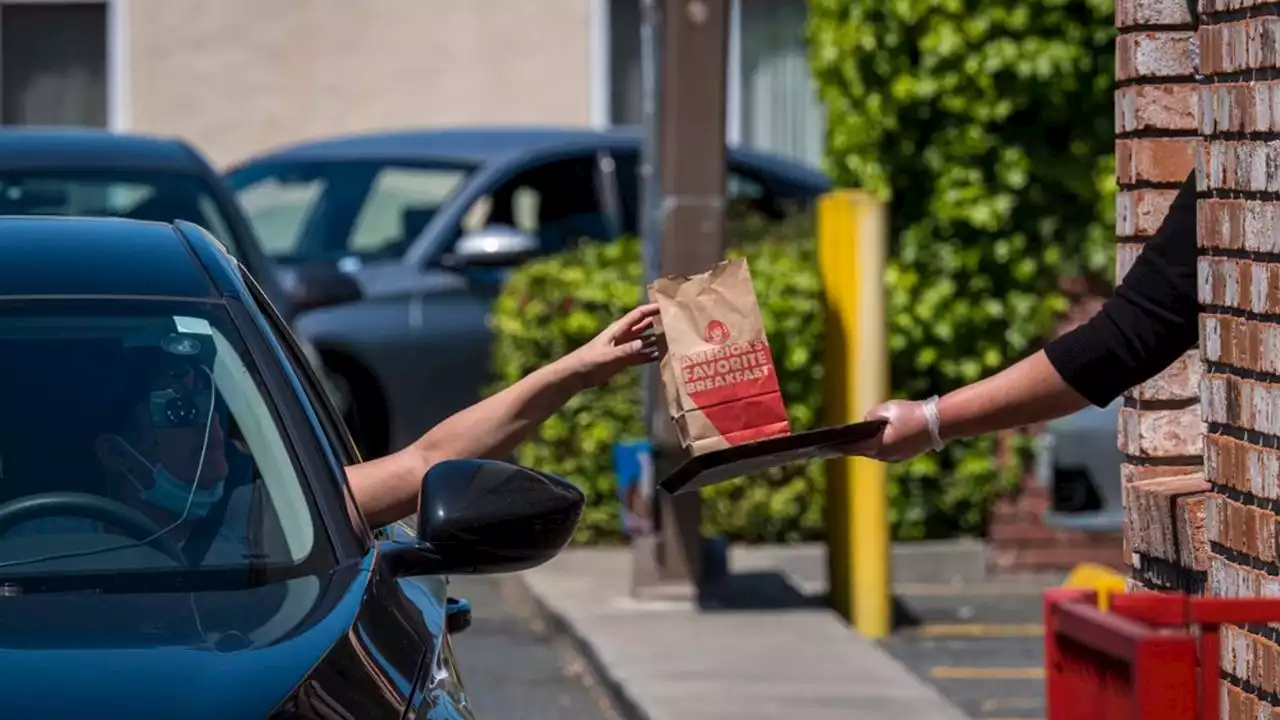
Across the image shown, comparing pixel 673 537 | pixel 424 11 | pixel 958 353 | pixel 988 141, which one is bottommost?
pixel 673 537

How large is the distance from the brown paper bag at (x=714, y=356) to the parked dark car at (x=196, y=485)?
0.81ft

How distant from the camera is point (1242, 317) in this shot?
392 cm

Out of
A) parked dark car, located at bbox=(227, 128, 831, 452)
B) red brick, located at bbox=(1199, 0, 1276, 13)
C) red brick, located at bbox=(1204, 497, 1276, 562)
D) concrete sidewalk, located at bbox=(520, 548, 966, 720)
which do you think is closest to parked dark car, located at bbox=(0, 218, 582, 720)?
red brick, located at bbox=(1204, 497, 1276, 562)

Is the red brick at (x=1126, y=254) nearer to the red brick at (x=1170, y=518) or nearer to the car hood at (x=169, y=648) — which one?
the red brick at (x=1170, y=518)

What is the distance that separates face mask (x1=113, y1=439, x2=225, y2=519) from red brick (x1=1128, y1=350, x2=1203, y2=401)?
2.01m

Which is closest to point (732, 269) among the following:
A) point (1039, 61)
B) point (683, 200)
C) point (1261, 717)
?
point (1261, 717)

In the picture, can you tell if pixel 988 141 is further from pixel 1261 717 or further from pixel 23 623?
pixel 23 623

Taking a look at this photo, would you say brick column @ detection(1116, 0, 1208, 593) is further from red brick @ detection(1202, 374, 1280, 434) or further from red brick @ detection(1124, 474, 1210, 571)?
red brick @ detection(1202, 374, 1280, 434)

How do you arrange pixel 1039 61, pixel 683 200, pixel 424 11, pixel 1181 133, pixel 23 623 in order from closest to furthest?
pixel 23 623 < pixel 1181 133 < pixel 683 200 < pixel 1039 61 < pixel 424 11

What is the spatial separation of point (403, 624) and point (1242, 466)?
1.40 metres

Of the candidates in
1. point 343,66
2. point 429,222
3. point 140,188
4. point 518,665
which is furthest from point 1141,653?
point 343,66

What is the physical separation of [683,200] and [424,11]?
6.11 m

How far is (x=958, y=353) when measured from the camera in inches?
399

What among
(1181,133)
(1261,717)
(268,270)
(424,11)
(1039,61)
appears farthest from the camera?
(424,11)
